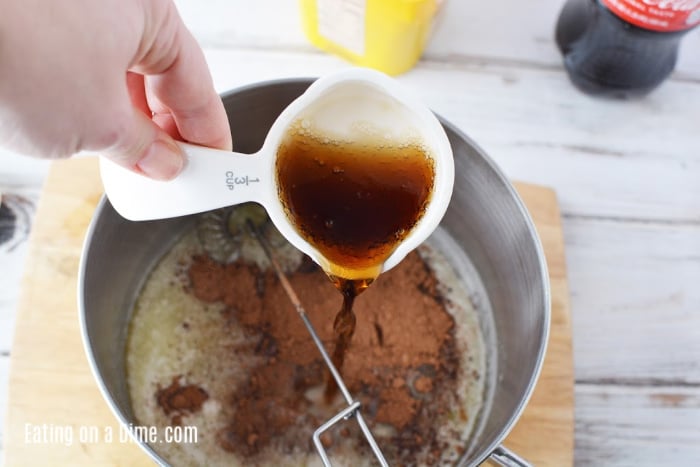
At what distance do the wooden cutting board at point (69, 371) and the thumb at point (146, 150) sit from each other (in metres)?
0.32

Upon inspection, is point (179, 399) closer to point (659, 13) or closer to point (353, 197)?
point (353, 197)

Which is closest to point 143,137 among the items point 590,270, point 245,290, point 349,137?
point 349,137

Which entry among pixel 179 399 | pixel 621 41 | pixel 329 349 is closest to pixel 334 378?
pixel 329 349

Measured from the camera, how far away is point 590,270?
887 millimetres

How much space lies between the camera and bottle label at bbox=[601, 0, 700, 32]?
2.52 ft

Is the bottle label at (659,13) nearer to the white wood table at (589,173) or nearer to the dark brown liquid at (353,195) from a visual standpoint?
the white wood table at (589,173)

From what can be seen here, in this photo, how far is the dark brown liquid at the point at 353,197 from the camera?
0.61m

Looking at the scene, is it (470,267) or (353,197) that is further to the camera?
(470,267)

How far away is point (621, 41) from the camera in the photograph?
2.88ft

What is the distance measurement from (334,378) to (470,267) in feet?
0.85

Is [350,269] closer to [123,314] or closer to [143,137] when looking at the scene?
[143,137]

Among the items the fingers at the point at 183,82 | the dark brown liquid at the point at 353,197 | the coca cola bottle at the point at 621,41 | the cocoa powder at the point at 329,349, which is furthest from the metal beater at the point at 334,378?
the coca cola bottle at the point at 621,41

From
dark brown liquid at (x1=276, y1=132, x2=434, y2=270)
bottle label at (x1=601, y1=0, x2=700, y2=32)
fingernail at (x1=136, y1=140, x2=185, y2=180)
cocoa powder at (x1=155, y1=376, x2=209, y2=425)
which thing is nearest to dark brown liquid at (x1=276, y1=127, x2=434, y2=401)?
dark brown liquid at (x1=276, y1=132, x2=434, y2=270)

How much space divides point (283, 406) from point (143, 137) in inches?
16.2
